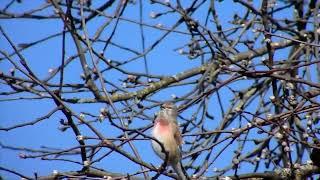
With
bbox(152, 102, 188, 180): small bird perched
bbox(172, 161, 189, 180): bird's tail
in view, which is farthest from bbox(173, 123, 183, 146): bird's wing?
bbox(172, 161, 189, 180): bird's tail

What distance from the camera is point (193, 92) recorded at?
6457 mm

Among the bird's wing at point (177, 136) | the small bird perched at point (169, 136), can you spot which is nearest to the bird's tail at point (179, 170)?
the small bird perched at point (169, 136)

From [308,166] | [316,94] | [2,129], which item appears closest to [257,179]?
[308,166]

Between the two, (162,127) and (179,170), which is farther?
(162,127)

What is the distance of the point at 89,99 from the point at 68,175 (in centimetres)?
171

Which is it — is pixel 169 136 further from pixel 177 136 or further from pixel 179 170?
pixel 179 170

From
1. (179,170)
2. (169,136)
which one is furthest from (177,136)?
(179,170)

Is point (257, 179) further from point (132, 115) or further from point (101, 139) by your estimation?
point (101, 139)

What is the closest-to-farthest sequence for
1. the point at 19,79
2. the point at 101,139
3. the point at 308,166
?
the point at 101,139 < the point at 308,166 < the point at 19,79

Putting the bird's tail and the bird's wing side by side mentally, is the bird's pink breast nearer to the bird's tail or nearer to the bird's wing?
the bird's wing

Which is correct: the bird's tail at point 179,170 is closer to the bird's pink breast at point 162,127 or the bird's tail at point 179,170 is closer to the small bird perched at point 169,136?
the small bird perched at point 169,136

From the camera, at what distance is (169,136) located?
5.37 metres

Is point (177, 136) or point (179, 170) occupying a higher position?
point (177, 136)

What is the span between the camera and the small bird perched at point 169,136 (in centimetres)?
529
